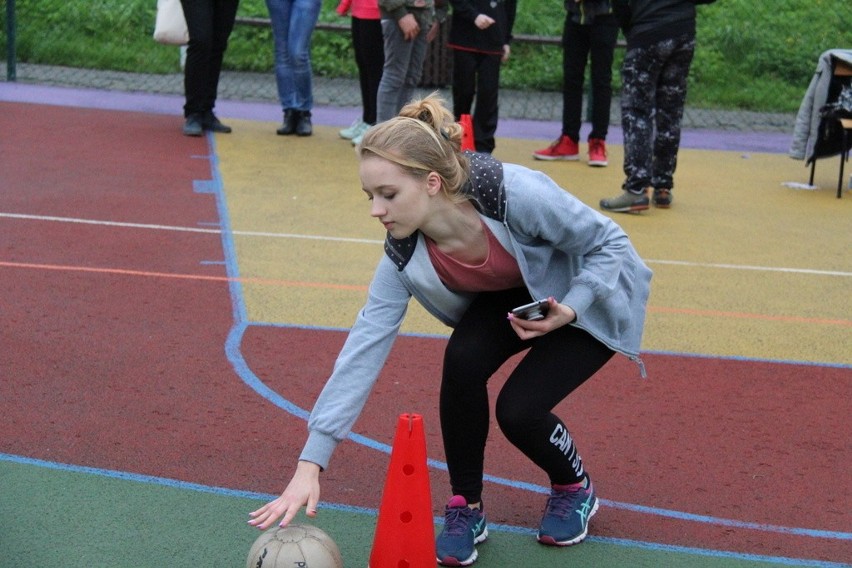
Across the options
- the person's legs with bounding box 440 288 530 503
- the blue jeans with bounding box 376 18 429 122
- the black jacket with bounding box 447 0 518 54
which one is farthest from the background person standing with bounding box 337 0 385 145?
the person's legs with bounding box 440 288 530 503

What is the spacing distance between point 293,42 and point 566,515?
715 cm

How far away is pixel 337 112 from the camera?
12.4 meters

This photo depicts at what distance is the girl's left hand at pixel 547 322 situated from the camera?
3300 millimetres

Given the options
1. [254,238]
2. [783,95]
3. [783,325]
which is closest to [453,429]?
[783,325]

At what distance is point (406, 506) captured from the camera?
3396mm

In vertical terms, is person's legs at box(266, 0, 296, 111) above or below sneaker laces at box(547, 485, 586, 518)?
above

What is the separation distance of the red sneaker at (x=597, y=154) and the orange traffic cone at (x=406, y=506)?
22.6 ft

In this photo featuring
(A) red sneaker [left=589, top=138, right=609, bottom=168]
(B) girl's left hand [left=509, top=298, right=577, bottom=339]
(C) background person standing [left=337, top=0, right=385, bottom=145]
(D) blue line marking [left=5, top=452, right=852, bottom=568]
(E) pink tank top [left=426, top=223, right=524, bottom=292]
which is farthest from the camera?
(A) red sneaker [left=589, top=138, right=609, bottom=168]

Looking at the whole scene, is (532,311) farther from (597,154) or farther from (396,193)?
(597,154)

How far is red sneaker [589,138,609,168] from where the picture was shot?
10.0 metres

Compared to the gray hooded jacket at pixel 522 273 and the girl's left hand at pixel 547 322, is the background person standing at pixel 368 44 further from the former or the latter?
the girl's left hand at pixel 547 322

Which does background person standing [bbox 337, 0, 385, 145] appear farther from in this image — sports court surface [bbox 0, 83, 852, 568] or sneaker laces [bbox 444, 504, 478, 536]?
sneaker laces [bbox 444, 504, 478, 536]

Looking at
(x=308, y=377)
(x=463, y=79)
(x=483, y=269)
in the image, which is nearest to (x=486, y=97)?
(x=463, y=79)

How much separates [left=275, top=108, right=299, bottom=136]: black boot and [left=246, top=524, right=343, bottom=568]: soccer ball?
7.77 metres
